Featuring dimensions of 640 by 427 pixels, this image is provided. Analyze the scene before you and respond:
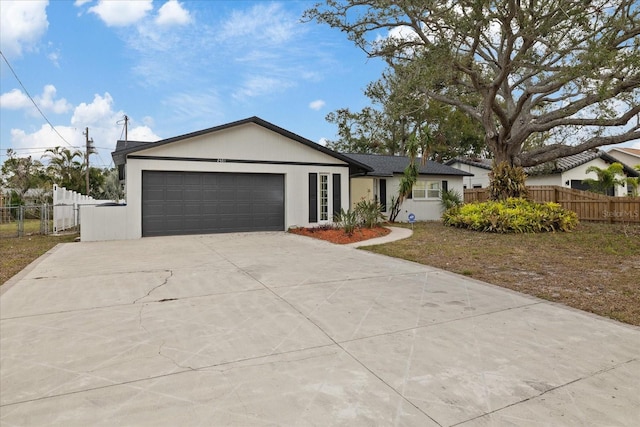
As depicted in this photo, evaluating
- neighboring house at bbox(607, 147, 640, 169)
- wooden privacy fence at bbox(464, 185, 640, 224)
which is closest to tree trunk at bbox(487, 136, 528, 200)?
wooden privacy fence at bbox(464, 185, 640, 224)

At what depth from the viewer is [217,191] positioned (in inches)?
502

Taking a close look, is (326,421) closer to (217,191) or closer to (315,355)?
(315,355)

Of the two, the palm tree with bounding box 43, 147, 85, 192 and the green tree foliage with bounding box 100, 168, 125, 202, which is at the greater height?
the palm tree with bounding box 43, 147, 85, 192

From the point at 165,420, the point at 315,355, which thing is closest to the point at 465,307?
the point at 315,355

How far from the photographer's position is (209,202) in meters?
12.6

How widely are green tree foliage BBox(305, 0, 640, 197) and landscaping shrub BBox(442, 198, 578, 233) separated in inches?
109

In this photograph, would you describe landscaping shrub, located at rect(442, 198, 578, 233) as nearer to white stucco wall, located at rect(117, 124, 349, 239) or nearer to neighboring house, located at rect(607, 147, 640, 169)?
white stucco wall, located at rect(117, 124, 349, 239)

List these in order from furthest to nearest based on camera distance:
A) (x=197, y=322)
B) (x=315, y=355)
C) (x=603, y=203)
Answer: (x=603, y=203), (x=197, y=322), (x=315, y=355)

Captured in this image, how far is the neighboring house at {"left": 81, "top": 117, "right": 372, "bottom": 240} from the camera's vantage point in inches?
456

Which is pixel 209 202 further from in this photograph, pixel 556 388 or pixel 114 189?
pixel 114 189

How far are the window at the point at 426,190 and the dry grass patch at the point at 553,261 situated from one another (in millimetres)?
6074

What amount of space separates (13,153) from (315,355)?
38.8m

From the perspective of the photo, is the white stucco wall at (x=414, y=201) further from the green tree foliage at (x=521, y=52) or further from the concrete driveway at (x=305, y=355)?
the concrete driveway at (x=305, y=355)

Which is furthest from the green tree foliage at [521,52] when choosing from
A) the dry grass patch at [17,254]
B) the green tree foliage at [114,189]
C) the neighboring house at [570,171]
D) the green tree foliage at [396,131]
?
the green tree foliage at [114,189]
